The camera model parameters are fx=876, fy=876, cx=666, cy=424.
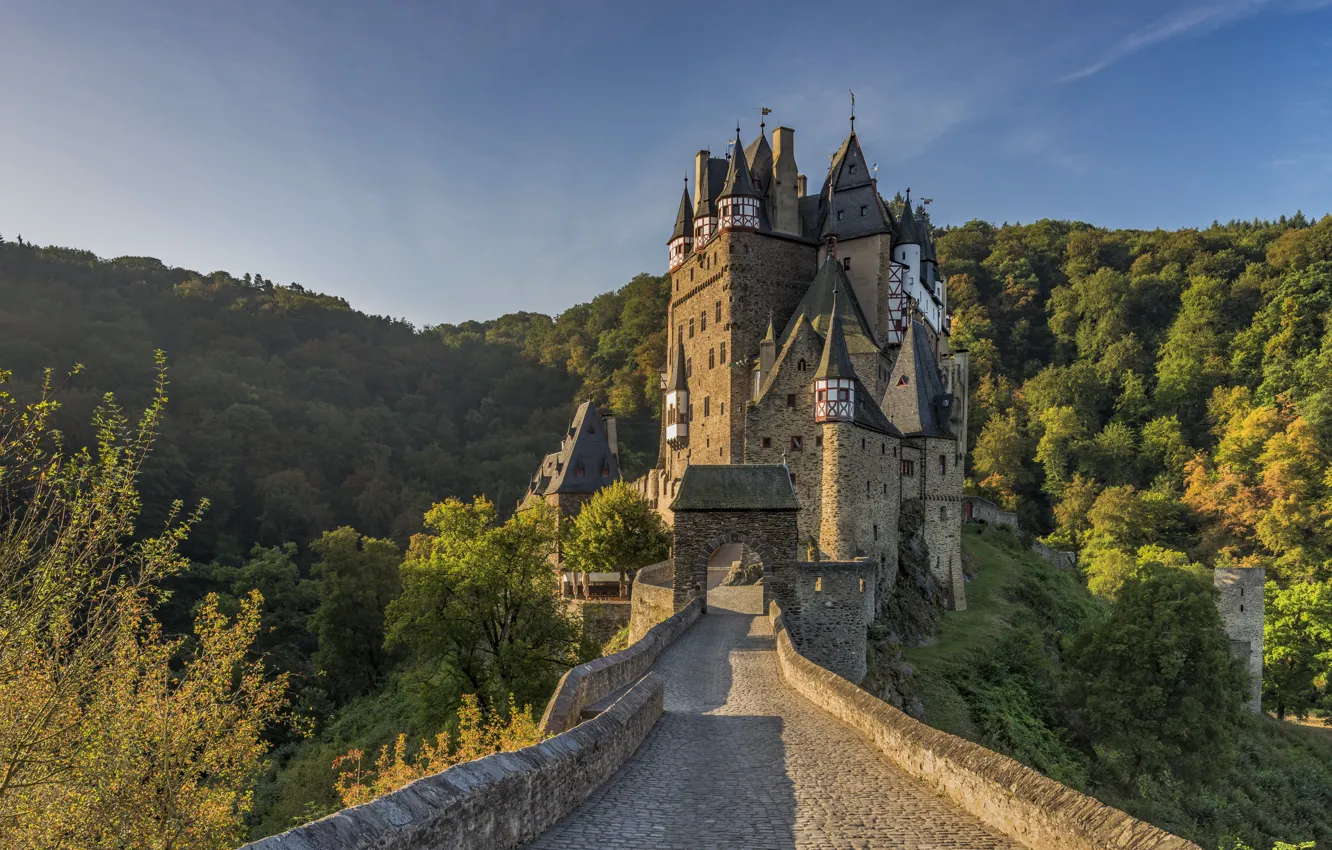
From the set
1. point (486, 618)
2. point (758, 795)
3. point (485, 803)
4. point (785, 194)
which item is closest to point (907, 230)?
point (785, 194)

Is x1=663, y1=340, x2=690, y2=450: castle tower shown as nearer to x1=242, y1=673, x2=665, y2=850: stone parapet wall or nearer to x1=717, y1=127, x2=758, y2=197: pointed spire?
x1=717, y1=127, x2=758, y2=197: pointed spire

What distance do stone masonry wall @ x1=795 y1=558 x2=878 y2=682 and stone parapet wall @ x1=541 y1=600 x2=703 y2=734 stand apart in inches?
233

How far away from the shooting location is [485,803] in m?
6.53

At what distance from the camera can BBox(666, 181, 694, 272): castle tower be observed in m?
50.1

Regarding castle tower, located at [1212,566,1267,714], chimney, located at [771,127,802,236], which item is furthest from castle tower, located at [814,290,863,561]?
castle tower, located at [1212,566,1267,714]

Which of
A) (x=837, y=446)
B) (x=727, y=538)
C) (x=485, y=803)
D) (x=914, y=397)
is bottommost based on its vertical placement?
(x=485, y=803)

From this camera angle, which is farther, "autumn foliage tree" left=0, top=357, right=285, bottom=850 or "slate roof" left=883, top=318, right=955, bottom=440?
"slate roof" left=883, top=318, right=955, bottom=440

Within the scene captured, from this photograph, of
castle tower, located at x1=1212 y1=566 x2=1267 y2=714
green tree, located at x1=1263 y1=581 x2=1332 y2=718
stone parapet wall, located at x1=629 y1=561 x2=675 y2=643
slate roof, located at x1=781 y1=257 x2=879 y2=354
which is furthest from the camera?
green tree, located at x1=1263 y1=581 x2=1332 y2=718

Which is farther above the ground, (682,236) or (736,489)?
(682,236)

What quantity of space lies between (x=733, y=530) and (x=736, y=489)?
4.11 ft

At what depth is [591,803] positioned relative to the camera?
8602 millimetres

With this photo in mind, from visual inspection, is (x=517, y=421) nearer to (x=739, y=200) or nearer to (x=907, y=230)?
(x=739, y=200)

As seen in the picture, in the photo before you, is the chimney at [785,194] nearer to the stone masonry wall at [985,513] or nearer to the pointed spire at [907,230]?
the pointed spire at [907,230]

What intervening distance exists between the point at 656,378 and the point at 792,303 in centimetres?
3077
